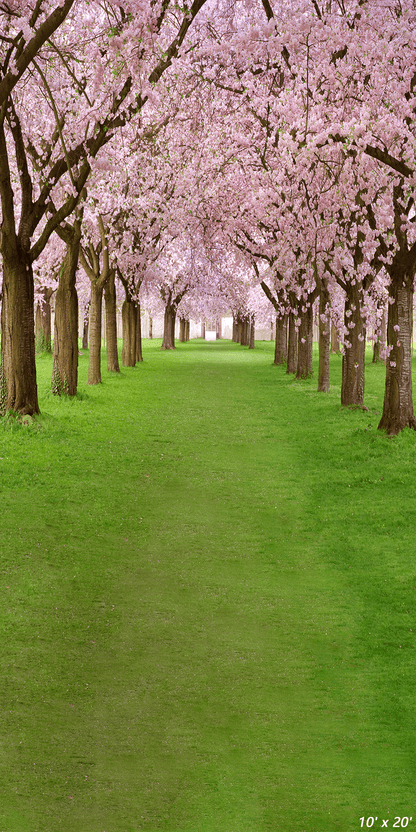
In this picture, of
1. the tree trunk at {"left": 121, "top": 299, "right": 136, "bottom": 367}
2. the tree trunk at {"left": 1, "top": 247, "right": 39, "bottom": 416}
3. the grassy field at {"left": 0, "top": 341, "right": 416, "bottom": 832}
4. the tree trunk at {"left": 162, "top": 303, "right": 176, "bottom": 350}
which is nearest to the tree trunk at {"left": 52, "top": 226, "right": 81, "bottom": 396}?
the tree trunk at {"left": 1, "top": 247, "right": 39, "bottom": 416}

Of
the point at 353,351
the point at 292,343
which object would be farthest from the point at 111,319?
the point at 353,351

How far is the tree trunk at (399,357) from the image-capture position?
17.3 m

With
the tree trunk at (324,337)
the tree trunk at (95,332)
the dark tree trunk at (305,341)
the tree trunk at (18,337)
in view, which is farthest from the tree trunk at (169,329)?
the tree trunk at (18,337)

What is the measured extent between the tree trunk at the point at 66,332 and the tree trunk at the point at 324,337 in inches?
291

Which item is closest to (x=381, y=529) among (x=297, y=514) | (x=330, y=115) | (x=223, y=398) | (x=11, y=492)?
(x=297, y=514)

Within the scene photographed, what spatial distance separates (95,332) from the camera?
27828 mm

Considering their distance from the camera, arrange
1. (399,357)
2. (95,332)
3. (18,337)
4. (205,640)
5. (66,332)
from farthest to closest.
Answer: (95,332) → (66,332) → (18,337) → (399,357) → (205,640)

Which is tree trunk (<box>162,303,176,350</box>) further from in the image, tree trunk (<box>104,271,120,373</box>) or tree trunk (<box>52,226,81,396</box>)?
tree trunk (<box>52,226,81,396</box>)

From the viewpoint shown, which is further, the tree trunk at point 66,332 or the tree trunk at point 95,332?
the tree trunk at point 95,332

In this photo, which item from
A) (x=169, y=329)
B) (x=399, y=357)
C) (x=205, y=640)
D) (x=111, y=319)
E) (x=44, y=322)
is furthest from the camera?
(x=169, y=329)

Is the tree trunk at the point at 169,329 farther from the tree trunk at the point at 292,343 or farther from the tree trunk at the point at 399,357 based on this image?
the tree trunk at the point at 399,357

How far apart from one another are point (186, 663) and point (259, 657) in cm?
66

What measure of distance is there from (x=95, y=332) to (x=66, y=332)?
4.48 metres

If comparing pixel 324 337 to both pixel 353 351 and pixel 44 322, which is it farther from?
pixel 44 322
